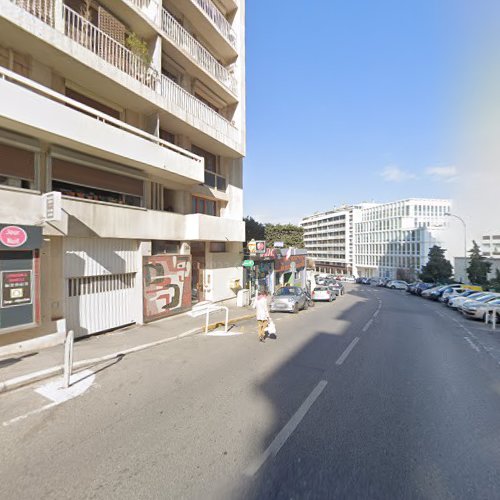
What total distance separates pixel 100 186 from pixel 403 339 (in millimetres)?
11170

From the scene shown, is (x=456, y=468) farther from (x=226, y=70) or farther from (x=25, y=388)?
(x=226, y=70)

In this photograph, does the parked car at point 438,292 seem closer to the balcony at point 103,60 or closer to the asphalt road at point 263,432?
the asphalt road at point 263,432

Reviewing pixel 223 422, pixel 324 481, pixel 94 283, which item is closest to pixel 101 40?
pixel 94 283

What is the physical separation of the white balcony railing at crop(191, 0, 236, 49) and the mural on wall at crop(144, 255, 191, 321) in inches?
472

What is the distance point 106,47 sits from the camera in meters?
9.88

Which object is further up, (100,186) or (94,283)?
(100,186)

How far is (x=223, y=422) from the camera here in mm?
4227

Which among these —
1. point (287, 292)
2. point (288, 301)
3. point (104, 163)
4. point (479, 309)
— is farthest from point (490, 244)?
point (104, 163)

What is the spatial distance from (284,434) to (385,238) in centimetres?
8400

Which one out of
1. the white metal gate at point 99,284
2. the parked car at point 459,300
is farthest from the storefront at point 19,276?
the parked car at point 459,300

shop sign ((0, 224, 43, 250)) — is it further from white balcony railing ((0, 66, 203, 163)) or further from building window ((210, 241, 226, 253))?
building window ((210, 241, 226, 253))

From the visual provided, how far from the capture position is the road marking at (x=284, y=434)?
332cm

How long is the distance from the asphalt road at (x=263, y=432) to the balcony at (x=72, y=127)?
19.7ft

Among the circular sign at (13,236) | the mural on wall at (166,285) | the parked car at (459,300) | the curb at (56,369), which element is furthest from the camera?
the parked car at (459,300)
